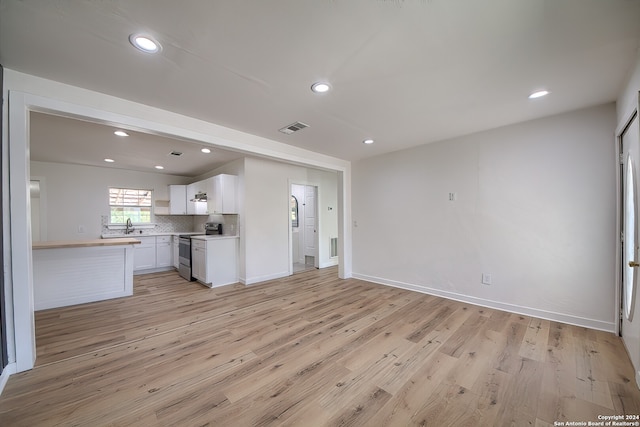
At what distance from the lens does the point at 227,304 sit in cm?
360

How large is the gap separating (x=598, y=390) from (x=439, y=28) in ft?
9.16

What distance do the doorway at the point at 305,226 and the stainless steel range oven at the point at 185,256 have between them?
7.63ft

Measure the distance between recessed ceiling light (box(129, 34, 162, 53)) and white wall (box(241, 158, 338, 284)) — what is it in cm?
293

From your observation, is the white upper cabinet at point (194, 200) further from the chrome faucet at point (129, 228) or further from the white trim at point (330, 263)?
the white trim at point (330, 263)

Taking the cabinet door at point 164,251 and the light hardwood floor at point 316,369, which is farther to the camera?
the cabinet door at point 164,251

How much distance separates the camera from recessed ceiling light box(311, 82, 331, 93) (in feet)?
7.04

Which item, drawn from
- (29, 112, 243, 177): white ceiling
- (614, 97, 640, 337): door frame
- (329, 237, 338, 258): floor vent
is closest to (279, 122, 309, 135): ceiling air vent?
(29, 112, 243, 177): white ceiling

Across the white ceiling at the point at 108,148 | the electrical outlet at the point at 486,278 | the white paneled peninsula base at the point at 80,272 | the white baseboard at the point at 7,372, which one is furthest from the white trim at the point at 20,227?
the electrical outlet at the point at 486,278

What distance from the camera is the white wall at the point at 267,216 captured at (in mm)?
4688

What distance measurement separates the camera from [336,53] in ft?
5.74

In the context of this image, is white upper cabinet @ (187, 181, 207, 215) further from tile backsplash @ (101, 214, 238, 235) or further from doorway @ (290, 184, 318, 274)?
doorway @ (290, 184, 318, 274)

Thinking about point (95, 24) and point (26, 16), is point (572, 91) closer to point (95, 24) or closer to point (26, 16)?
point (95, 24)

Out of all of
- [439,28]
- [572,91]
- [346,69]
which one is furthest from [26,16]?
[572,91]

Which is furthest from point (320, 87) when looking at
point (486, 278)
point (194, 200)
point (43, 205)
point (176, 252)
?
point (43, 205)
